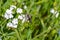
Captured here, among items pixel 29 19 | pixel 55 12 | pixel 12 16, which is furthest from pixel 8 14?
pixel 55 12

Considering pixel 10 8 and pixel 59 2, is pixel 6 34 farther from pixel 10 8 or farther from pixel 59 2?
pixel 59 2

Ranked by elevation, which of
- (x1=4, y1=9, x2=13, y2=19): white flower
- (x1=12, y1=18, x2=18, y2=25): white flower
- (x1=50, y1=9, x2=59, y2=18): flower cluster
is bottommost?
(x1=50, y1=9, x2=59, y2=18): flower cluster

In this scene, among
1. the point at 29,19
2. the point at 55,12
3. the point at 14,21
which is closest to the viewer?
the point at 14,21

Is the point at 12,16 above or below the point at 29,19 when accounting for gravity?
above

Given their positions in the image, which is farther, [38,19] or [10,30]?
[38,19]

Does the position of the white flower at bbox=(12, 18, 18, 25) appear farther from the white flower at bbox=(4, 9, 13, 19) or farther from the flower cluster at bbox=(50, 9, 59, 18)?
the flower cluster at bbox=(50, 9, 59, 18)

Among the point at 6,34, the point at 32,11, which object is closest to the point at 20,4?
the point at 32,11

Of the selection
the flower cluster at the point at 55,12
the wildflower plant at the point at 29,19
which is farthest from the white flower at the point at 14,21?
the flower cluster at the point at 55,12

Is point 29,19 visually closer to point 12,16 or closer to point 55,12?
point 12,16

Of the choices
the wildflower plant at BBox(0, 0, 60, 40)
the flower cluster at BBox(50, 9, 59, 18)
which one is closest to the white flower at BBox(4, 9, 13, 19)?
the wildflower plant at BBox(0, 0, 60, 40)
